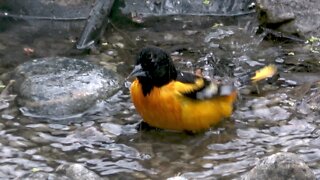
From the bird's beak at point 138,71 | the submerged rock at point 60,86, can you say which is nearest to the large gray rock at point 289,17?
the submerged rock at point 60,86

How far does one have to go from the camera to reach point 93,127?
6.57 m

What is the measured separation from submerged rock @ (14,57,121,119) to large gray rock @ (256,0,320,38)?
2057mm

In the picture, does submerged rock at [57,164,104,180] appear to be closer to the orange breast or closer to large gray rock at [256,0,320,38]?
the orange breast

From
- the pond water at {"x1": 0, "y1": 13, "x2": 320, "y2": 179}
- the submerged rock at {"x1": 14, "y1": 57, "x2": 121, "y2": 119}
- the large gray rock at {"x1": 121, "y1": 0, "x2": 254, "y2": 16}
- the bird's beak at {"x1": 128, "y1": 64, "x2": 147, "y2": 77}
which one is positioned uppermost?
the bird's beak at {"x1": 128, "y1": 64, "x2": 147, "y2": 77}

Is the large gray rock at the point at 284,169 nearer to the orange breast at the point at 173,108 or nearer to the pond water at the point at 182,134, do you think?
the pond water at the point at 182,134

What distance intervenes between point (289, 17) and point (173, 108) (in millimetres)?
2807

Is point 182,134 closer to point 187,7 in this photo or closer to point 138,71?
point 138,71

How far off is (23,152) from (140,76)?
1084 mm

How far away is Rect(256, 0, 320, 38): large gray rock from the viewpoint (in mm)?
8516

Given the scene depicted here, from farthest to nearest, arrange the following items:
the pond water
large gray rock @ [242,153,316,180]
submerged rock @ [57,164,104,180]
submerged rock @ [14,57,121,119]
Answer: submerged rock @ [14,57,121,119], the pond water, submerged rock @ [57,164,104,180], large gray rock @ [242,153,316,180]

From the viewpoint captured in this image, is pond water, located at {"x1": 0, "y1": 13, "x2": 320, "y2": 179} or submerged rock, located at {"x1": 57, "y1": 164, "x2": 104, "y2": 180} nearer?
submerged rock, located at {"x1": 57, "y1": 164, "x2": 104, "y2": 180}

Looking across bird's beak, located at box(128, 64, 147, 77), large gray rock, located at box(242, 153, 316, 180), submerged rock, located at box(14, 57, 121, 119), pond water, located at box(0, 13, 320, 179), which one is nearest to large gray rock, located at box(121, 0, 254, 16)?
pond water, located at box(0, 13, 320, 179)

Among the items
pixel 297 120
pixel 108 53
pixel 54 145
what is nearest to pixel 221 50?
pixel 108 53

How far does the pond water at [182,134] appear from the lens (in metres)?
5.94
